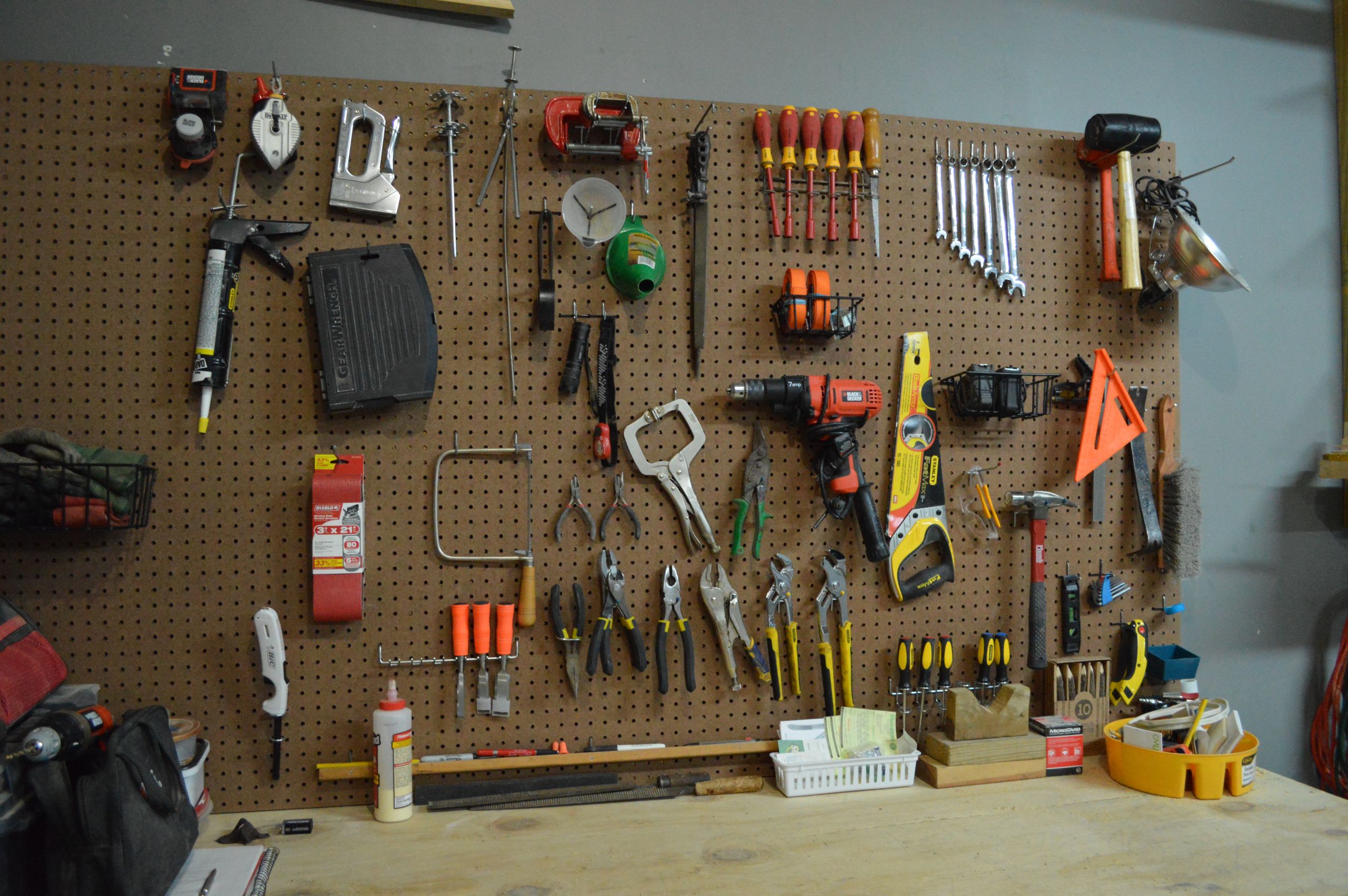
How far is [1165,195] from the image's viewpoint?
6.75ft

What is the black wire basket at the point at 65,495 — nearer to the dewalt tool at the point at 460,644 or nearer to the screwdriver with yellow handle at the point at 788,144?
the dewalt tool at the point at 460,644

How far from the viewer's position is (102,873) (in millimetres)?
1205

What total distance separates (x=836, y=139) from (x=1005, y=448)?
89 cm

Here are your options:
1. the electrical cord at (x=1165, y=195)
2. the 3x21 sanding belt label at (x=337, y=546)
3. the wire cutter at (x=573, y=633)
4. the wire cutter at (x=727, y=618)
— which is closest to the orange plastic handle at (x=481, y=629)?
the wire cutter at (x=573, y=633)

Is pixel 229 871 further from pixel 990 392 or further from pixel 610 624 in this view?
pixel 990 392

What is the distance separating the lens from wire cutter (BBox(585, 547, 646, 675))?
175 centimetres

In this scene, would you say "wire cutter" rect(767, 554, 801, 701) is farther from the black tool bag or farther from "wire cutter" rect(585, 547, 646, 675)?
the black tool bag

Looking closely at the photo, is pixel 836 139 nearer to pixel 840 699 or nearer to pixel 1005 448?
pixel 1005 448

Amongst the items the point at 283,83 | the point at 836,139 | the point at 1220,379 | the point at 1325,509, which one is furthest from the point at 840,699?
the point at 283,83

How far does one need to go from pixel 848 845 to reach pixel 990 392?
1.08 meters

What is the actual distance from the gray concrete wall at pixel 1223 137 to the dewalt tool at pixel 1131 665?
0.35 m

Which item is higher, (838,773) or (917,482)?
(917,482)

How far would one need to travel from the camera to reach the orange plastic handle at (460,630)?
1.72 m

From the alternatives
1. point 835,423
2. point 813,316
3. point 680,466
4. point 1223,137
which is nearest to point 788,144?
point 813,316
